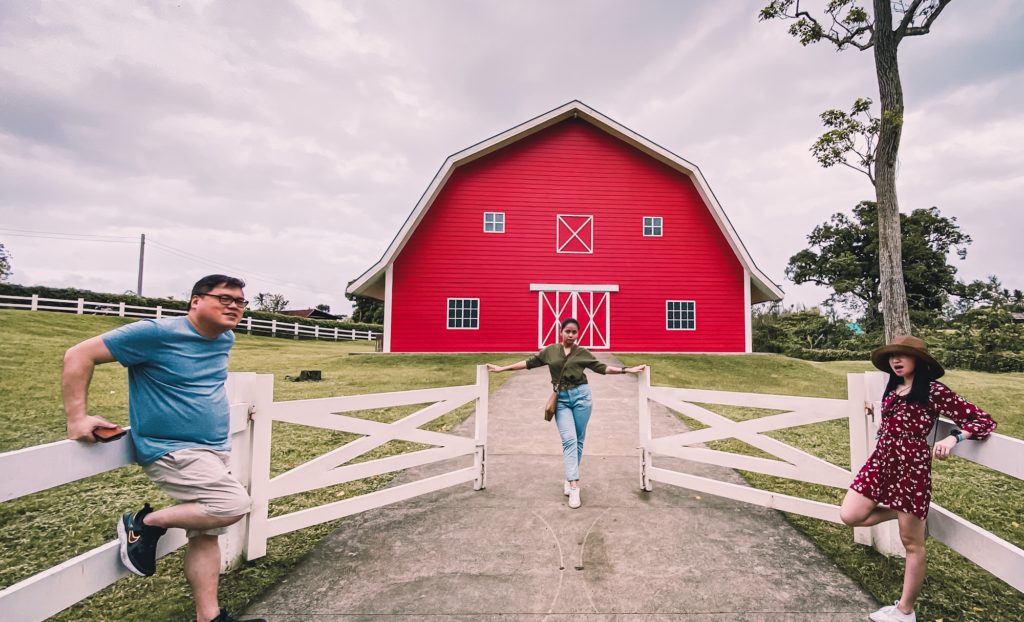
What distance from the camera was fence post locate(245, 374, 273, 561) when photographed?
324 cm

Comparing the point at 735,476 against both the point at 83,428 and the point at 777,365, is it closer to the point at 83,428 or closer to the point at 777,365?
the point at 83,428

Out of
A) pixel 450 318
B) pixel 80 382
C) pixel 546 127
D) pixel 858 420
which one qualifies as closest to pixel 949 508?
pixel 858 420

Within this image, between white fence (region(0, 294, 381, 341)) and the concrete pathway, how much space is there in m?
18.3

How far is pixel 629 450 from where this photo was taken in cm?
634

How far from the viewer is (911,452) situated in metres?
2.54

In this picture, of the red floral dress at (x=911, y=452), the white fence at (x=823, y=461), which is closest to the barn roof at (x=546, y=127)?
the white fence at (x=823, y=461)

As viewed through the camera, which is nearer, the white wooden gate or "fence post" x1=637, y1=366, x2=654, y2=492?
the white wooden gate

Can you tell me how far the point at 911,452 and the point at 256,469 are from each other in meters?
3.97

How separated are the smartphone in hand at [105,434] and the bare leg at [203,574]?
0.67 meters

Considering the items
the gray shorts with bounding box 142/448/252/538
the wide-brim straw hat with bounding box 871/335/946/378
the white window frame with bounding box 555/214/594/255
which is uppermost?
the white window frame with bounding box 555/214/594/255

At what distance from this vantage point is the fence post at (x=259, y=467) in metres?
3.24

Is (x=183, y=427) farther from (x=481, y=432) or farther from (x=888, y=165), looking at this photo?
(x=888, y=165)

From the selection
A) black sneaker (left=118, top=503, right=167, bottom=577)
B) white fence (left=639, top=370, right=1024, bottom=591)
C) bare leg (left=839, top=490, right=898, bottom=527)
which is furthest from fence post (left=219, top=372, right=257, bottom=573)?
bare leg (left=839, top=490, right=898, bottom=527)

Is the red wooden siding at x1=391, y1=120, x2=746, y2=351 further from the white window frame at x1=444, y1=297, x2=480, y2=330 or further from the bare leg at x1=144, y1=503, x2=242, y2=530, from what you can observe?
the bare leg at x1=144, y1=503, x2=242, y2=530
